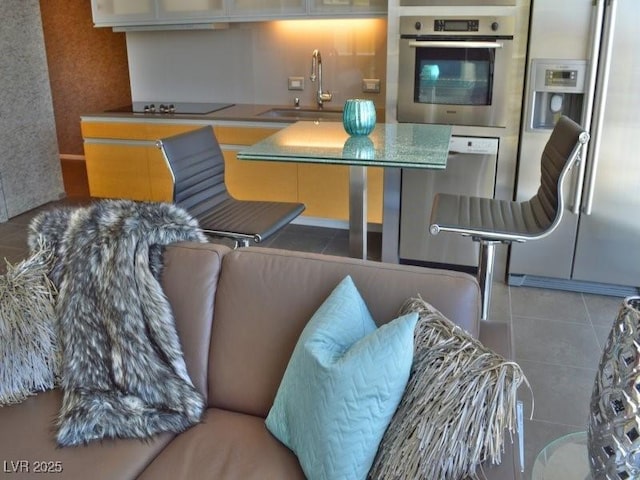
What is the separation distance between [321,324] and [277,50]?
3598 millimetres

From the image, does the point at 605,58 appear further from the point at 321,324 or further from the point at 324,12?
the point at 321,324

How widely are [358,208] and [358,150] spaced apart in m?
0.32

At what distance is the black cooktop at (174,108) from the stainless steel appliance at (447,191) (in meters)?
1.79

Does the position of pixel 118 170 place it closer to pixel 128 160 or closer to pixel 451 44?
pixel 128 160

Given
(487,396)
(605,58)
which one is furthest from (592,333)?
(487,396)

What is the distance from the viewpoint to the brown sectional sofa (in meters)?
1.51

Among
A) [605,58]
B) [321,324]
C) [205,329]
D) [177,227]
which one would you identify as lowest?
[205,329]

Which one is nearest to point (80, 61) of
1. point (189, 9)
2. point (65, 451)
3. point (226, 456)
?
point (189, 9)

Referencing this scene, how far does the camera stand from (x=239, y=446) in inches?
61.5

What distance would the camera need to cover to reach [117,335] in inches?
67.8

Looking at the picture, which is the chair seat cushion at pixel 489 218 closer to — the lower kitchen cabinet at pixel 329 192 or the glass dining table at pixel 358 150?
the glass dining table at pixel 358 150

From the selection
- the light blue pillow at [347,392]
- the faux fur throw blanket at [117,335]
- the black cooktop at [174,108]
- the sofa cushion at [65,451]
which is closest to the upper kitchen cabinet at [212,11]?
the black cooktop at [174,108]

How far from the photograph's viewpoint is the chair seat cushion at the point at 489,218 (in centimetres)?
227

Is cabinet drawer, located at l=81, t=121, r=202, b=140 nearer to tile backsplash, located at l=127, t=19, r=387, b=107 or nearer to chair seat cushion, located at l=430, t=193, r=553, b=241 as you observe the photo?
tile backsplash, located at l=127, t=19, r=387, b=107
